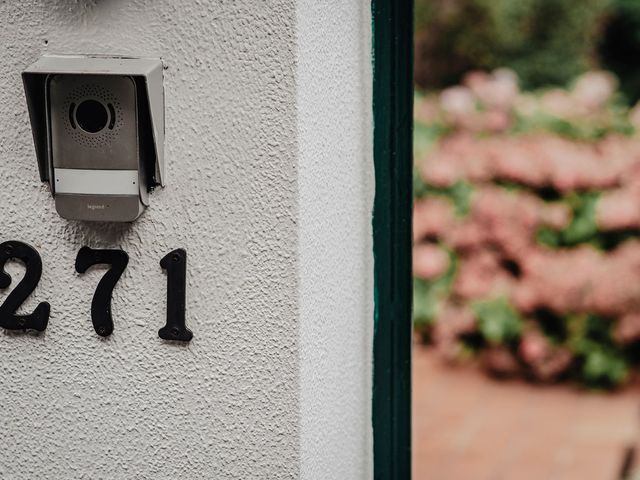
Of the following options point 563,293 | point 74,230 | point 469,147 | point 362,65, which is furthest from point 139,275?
point 469,147

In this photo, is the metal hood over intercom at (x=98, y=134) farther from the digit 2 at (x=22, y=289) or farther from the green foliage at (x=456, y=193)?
the green foliage at (x=456, y=193)

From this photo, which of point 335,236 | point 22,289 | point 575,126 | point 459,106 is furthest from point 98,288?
point 459,106

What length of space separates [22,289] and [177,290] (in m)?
0.26

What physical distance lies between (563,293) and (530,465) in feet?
3.57

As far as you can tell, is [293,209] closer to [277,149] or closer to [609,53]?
[277,149]

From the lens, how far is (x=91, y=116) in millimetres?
1258

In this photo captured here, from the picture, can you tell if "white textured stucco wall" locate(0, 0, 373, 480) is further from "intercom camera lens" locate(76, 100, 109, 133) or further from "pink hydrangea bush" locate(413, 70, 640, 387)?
"pink hydrangea bush" locate(413, 70, 640, 387)

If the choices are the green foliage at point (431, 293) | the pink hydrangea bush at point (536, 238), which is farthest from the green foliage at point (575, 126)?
the green foliage at point (431, 293)

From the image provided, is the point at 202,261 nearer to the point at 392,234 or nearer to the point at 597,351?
the point at 392,234

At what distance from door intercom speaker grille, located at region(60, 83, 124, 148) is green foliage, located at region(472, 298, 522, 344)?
3.75m

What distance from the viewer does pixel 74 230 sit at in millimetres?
1315

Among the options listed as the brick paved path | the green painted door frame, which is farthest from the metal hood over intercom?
the brick paved path

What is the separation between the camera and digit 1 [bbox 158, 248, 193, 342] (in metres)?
1.28

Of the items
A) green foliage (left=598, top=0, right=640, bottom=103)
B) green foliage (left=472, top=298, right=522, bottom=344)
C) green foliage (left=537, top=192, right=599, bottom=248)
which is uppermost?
green foliage (left=598, top=0, right=640, bottom=103)
